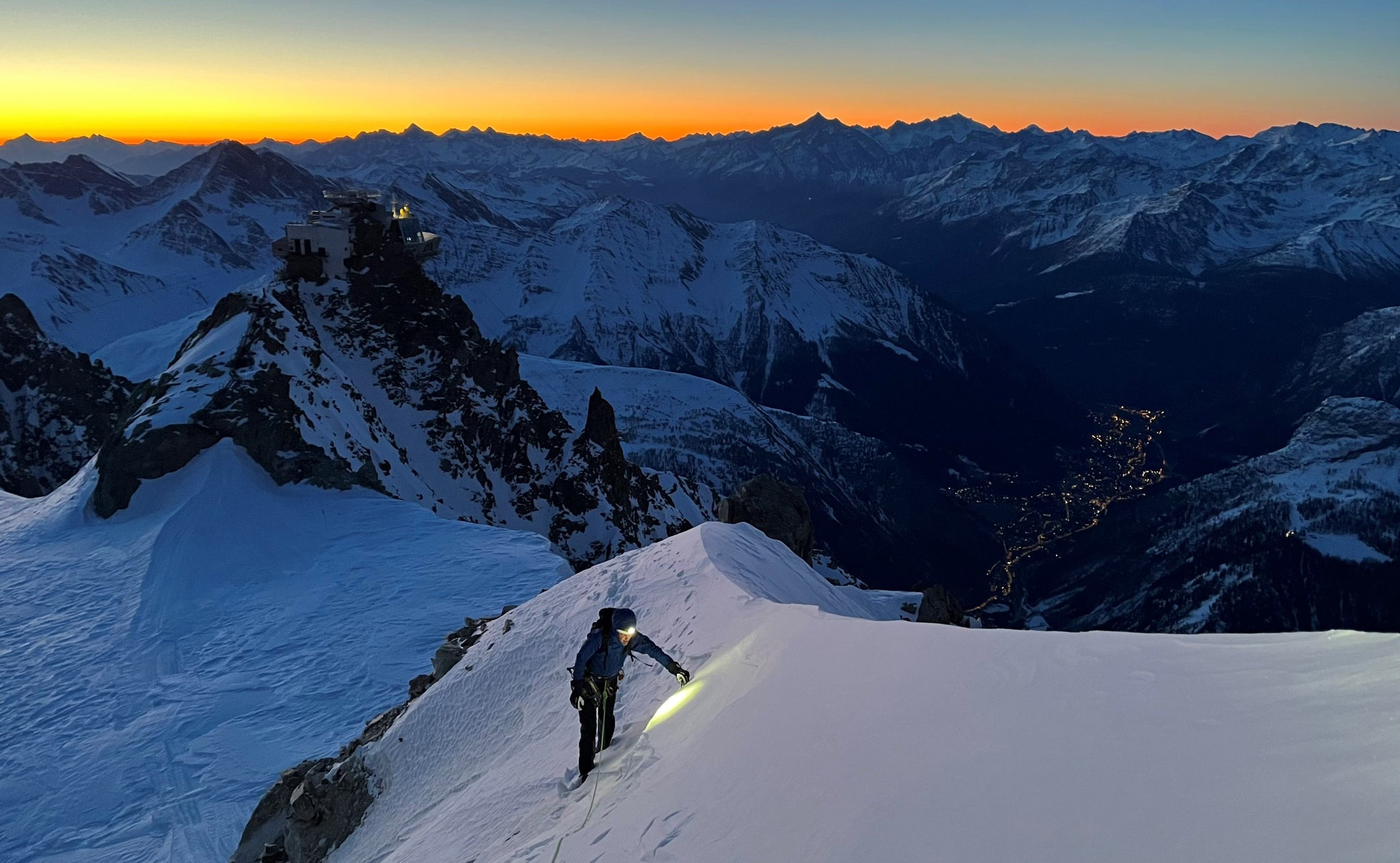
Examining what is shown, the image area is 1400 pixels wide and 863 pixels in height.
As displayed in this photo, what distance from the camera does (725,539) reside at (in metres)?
17.6

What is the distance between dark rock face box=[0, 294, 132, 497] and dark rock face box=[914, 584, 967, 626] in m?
61.1

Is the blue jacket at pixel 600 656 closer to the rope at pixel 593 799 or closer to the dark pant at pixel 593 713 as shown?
the dark pant at pixel 593 713

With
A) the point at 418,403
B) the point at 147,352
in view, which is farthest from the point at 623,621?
the point at 147,352

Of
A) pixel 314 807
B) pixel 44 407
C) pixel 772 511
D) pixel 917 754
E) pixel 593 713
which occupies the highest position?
pixel 917 754

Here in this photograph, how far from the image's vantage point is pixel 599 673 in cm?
1012

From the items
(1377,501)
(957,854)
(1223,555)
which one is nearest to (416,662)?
(957,854)

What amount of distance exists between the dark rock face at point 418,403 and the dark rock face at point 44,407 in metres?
16.7

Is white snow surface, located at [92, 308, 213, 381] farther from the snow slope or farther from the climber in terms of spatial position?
the climber

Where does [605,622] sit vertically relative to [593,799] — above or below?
above

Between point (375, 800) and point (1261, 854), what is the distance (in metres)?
13.0

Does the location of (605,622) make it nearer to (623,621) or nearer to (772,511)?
(623,621)

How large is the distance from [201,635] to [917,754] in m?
23.8

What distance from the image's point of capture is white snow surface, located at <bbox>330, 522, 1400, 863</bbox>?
5918 millimetres

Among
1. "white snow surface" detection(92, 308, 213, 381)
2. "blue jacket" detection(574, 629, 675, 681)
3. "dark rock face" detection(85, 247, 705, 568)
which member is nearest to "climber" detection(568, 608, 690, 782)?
"blue jacket" detection(574, 629, 675, 681)
